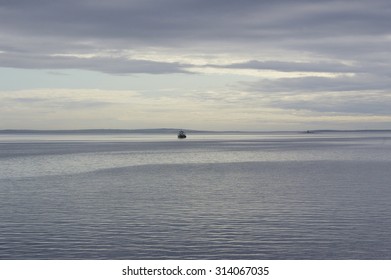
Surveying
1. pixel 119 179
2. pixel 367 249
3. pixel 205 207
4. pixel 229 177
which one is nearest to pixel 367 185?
pixel 229 177

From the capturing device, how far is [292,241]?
28734 millimetres

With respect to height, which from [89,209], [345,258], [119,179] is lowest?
[345,258]

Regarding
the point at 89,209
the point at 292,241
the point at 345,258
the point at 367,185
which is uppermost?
the point at 367,185

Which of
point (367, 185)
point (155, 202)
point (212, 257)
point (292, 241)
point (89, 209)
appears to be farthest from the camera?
point (367, 185)

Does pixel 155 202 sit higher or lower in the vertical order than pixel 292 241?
higher

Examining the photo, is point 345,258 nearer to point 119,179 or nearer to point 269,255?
point 269,255

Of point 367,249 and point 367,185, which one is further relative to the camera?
point 367,185

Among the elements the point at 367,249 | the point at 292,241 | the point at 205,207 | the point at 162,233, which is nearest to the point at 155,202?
the point at 205,207

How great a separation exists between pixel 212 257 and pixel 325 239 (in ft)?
22.1

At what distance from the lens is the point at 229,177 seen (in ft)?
211

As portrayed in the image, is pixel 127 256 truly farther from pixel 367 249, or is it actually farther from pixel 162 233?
pixel 367 249

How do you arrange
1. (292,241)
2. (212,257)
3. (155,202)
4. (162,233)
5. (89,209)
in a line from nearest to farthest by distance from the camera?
1. (212,257)
2. (292,241)
3. (162,233)
4. (89,209)
5. (155,202)

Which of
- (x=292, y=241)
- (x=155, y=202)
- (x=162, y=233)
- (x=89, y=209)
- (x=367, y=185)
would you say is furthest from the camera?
(x=367, y=185)

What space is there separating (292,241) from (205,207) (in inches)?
468
